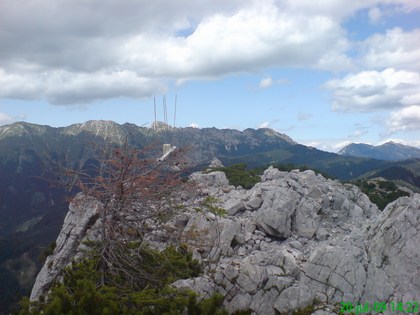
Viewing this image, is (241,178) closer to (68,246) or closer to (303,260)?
(303,260)

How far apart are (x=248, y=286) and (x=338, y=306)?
4115mm

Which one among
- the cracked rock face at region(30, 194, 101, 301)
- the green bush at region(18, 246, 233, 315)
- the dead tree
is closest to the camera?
the green bush at region(18, 246, 233, 315)

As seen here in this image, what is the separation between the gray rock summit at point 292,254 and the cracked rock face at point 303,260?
4cm

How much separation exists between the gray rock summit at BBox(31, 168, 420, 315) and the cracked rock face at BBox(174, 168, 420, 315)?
0.04 meters

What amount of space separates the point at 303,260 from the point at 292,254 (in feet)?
2.32

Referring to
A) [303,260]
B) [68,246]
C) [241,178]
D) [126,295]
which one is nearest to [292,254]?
[303,260]

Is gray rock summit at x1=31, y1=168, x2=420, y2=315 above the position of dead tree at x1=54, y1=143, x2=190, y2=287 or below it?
below

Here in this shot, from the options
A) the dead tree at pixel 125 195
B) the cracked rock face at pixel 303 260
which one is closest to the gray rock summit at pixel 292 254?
the cracked rock face at pixel 303 260

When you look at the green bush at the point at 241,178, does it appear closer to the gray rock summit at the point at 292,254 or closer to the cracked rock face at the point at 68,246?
the gray rock summit at the point at 292,254

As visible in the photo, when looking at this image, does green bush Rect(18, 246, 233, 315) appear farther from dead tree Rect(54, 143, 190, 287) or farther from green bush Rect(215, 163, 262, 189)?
green bush Rect(215, 163, 262, 189)

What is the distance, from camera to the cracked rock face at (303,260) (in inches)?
635

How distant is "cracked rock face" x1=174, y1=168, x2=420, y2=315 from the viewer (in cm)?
1612

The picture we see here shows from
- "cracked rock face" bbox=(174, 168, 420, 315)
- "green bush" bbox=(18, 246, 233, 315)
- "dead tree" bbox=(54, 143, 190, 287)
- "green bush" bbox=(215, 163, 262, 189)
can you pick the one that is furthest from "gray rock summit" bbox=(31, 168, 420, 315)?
"green bush" bbox=(215, 163, 262, 189)

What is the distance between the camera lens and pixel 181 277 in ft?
54.2
